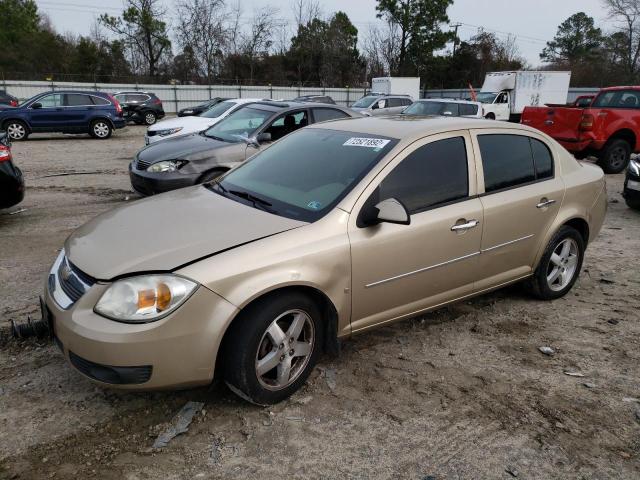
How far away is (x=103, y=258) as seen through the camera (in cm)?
281

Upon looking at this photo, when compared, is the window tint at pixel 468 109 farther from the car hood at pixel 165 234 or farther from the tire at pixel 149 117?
the tire at pixel 149 117

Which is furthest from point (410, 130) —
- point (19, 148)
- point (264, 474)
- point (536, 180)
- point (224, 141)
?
point (19, 148)

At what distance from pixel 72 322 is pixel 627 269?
5.45m

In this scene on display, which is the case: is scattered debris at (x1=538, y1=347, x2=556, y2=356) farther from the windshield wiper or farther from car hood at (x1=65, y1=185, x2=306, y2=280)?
the windshield wiper

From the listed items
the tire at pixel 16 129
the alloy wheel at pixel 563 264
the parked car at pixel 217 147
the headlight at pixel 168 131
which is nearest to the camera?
the alloy wheel at pixel 563 264

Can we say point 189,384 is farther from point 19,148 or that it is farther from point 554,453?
point 19,148

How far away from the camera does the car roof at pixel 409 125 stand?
143 inches

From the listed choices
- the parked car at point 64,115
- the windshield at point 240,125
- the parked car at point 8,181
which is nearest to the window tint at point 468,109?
the windshield at point 240,125

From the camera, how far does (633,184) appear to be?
795 cm

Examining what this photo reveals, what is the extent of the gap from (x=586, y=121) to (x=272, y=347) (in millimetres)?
10270

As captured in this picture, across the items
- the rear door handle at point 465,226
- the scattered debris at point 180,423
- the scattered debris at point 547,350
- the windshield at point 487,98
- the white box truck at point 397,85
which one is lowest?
the scattered debris at point 547,350

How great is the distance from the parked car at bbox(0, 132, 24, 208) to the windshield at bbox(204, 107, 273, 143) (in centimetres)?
263

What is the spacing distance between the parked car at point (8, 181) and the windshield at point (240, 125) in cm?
263

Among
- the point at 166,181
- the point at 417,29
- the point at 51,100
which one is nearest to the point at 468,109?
the point at 166,181
